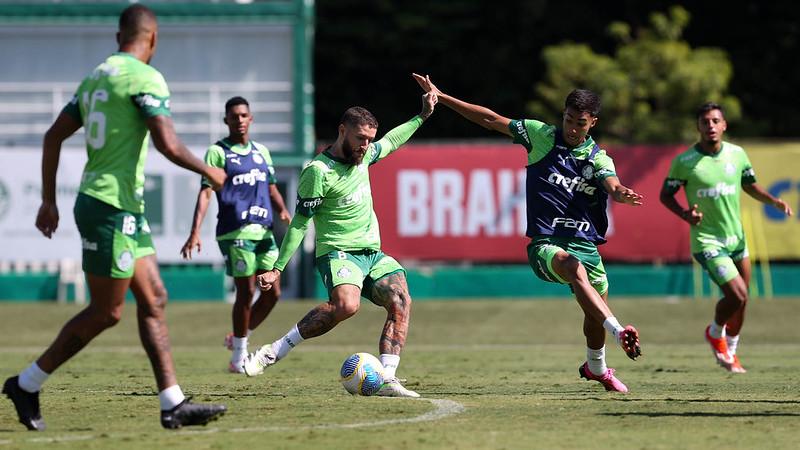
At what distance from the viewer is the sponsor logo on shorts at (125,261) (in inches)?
263

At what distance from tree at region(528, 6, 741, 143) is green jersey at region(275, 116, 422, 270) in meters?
20.1

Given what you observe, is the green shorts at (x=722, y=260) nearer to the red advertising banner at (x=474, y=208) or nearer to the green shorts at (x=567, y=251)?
the green shorts at (x=567, y=251)

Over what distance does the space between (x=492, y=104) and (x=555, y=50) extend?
665 centimetres

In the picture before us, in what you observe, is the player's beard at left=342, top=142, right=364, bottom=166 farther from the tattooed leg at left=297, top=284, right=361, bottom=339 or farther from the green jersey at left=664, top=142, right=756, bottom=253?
the green jersey at left=664, top=142, right=756, bottom=253

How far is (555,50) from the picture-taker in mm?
29312

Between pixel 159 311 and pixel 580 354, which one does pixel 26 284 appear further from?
Result: pixel 159 311

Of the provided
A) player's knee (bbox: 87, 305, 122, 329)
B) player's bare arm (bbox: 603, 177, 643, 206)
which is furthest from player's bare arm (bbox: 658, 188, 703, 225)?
player's knee (bbox: 87, 305, 122, 329)

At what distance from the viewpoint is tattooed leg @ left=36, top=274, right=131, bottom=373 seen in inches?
266

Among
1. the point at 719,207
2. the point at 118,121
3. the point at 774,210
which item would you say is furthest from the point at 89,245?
the point at 774,210

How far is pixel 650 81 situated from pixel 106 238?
23.8 meters

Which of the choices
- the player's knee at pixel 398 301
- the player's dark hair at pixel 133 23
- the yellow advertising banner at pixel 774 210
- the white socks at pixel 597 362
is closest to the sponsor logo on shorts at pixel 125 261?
the player's dark hair at pixel 133 23

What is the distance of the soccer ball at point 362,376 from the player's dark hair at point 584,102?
2.45 metres

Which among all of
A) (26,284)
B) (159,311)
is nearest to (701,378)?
(159,311)

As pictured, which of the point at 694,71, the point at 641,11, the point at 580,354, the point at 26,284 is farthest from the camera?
the point at 641,11
